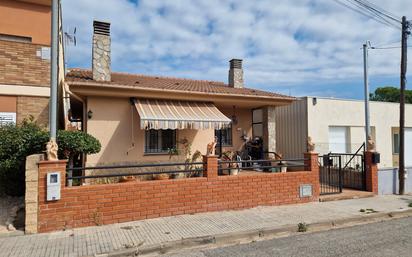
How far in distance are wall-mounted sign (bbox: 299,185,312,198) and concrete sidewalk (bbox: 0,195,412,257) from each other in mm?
489

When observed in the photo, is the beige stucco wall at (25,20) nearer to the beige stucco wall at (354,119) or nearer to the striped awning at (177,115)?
the striped awning at (177,115)

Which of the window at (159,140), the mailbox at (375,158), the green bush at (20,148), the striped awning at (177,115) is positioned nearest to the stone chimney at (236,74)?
the striped awning at (177,115)

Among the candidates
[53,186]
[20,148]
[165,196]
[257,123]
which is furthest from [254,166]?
[20,148]

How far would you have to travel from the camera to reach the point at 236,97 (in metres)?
→ 14.1

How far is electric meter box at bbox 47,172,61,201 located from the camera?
293 inches

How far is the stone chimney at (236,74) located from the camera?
18.0 m

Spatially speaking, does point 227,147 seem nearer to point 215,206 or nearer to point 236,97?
point 236,97

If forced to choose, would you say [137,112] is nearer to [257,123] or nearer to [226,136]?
[226,136]

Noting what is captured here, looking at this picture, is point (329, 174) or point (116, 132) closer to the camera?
point (116, 132)

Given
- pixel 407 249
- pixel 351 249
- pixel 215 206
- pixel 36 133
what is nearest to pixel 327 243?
pixel 351 249

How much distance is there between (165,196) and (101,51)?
24.4ft

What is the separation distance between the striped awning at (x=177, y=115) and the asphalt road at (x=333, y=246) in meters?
5.80

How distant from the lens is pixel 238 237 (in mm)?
7426

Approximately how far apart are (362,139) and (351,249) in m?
15.2
